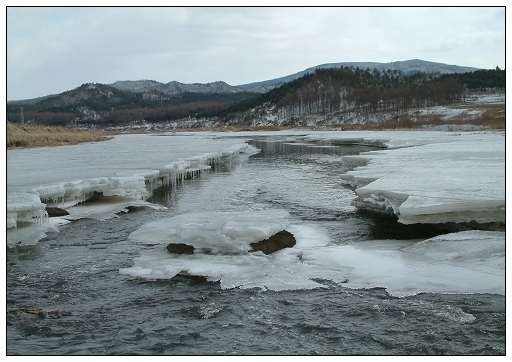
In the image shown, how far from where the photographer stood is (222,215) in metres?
11.2

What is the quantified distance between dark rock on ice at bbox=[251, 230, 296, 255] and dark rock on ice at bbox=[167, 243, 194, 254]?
4.18 ft

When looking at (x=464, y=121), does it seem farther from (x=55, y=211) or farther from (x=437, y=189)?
(x=55, y=211)

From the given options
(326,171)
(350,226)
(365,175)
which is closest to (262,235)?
(350,226)

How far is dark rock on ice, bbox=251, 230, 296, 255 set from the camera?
931 centimetres

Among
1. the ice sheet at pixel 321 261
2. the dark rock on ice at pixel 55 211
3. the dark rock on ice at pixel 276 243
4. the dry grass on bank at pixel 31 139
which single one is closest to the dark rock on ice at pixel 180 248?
the ice sheet at pixel 321 261

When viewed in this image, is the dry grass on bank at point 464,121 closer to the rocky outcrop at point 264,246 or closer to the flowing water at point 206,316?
the rocky outcrop at point 264,246

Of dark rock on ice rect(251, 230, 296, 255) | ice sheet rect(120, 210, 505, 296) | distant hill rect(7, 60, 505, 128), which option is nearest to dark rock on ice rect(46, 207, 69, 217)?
ice sheet rect(120, 210, 505, 296)

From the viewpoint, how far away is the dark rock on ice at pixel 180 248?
30.7 ft

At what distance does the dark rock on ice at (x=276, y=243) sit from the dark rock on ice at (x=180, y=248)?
4.18ft

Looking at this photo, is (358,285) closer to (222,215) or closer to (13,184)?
(222,215)

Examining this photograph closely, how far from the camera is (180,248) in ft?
31.0

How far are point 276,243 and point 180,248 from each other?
1.97m

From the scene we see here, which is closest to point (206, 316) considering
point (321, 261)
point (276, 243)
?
point (321, 261)

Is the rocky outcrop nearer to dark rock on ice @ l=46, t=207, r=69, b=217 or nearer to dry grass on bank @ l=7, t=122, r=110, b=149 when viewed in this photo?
dark rock on ice @ l=46, t=207, r=69, b=217
